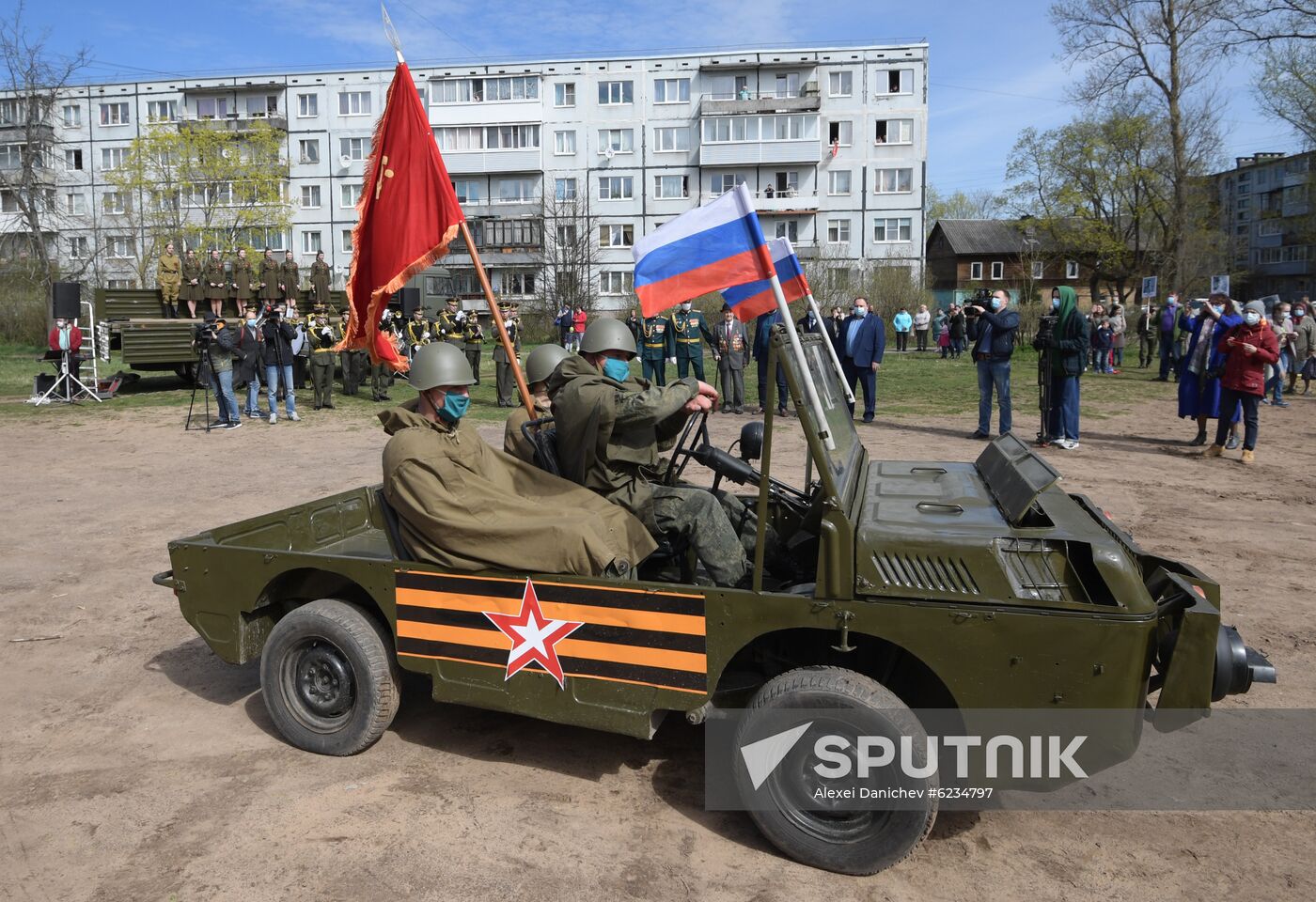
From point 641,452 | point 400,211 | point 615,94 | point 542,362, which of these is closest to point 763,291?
point 641,452

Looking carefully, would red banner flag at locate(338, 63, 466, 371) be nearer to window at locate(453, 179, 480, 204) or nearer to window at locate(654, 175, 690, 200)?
window at locate(654, 175, 690, 200)

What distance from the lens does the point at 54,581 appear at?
7305 mm

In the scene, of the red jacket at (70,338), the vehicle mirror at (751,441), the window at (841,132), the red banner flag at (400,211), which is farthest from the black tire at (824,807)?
the window at (841,132)

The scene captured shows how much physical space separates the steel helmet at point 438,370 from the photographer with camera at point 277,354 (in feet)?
42.6

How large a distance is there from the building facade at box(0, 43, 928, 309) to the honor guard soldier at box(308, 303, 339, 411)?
3505 cm

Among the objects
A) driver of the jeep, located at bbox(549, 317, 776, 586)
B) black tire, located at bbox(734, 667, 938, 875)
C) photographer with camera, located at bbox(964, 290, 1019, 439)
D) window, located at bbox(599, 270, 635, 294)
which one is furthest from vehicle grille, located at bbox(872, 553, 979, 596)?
window, located at bbox(599, 270, 635, 294)

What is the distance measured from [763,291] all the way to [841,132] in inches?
2128

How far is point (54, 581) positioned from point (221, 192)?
49.8 metres

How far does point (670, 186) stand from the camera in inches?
2229

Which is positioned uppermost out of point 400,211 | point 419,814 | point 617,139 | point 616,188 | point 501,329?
point 617,139

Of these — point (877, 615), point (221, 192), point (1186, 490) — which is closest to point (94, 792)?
point (877, 615)

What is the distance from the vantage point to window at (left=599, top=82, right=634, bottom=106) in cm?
5697

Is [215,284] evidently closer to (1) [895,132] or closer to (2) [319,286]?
(2) [319,286]

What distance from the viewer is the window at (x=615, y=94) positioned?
5697cm
